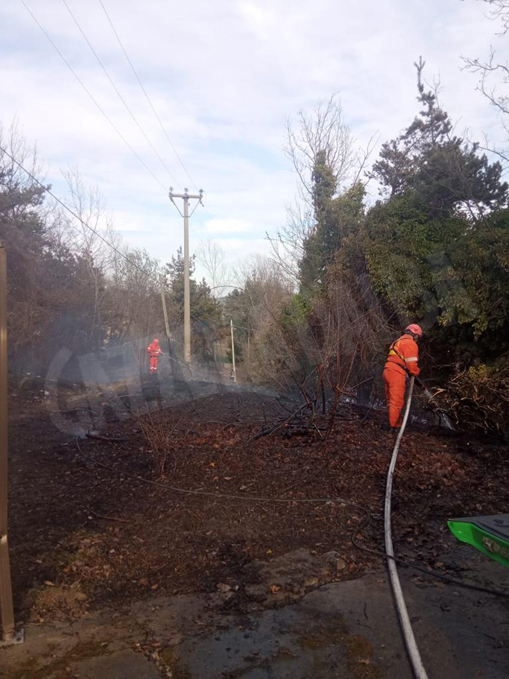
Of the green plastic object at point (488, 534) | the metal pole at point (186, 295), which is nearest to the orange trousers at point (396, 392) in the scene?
the green plastic object at point (488, 534)

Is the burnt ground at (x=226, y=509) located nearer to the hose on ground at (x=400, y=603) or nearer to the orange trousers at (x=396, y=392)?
the hose on ground at (x=400, y=603)

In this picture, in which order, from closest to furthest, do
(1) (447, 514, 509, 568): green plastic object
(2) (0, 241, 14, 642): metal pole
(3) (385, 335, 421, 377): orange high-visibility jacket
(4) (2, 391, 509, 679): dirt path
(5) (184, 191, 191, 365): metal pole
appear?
A: (1) (447, 514, 509, 568): green plastic object
(2) (0, 241, 14, 642): metal pole
(4) (2, 391, 509, 679): dirt path
(3) (385, 335, 421, 377): orange high-visibility jacket
(5) (184, 191, 191, 365): metal pole

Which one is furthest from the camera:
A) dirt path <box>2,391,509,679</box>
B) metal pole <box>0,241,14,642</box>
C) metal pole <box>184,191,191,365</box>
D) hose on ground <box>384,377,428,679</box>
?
metal pole <box>184,191,191,365</box>

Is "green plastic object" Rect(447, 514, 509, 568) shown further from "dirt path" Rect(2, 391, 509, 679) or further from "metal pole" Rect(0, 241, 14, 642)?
"metal pole" Rect(0, 241, 14, 642)

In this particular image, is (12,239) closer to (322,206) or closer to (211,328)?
(322,206)

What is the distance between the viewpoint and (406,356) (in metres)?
8.95

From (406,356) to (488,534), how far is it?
6126 millimetres

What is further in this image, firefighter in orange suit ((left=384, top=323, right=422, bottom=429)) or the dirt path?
firefighter in orange suit ((left=384, top=323, right=422, bottom=429))

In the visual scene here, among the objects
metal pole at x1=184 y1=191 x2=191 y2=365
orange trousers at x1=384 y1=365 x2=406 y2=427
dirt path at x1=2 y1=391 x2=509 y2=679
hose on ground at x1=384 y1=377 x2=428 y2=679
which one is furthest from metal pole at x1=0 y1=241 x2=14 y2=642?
metal pole at x1=184 y1=191 x2=191 y2=365

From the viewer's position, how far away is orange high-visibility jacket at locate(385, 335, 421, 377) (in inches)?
349

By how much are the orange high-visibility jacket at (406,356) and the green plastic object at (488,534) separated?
564cm

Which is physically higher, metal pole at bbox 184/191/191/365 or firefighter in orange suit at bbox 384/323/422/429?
metal pole at bbox 184/191/191/365

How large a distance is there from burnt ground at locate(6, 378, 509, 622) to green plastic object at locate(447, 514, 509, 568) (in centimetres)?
163

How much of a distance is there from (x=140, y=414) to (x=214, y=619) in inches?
291
